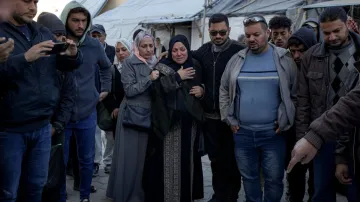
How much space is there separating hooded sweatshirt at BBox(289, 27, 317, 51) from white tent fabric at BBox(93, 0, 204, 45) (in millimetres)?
8760

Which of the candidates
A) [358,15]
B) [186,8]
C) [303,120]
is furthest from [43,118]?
[186,8]

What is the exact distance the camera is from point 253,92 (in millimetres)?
3982

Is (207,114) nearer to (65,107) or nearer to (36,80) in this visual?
(65,107)

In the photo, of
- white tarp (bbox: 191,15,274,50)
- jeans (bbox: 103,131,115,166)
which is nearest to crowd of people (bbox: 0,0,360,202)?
jeans (bbox: 103,131,115,166)

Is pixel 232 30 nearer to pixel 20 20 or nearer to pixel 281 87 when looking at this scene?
pixel 281 87

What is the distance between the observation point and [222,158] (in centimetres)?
465

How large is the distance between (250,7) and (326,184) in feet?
26.1

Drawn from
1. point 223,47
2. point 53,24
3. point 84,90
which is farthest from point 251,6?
point 53,24

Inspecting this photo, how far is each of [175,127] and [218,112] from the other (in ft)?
1.56

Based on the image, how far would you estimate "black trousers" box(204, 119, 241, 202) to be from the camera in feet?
15.1

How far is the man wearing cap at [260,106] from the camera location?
3.95 metres

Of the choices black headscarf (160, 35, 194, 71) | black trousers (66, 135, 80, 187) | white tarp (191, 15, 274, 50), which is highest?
white tarp (191, 15, 274, 50)

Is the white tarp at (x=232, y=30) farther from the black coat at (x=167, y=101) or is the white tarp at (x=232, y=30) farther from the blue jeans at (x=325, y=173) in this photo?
the blue jeans at (x=325, y=173)

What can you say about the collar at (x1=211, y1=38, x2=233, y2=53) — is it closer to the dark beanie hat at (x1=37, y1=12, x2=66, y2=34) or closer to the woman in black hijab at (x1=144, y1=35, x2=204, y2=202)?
the woman in black hijab at (x1=144, y1=35, x2=204, y2=202)
